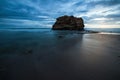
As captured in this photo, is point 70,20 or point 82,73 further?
point 70,20

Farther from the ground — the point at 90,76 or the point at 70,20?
the point at 70,20

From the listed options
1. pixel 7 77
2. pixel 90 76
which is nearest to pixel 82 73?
pixel 90 76

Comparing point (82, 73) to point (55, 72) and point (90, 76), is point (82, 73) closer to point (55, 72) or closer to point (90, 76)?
point (90, 76)

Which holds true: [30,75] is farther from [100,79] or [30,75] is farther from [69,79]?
[100,79]

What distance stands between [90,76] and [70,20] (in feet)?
217

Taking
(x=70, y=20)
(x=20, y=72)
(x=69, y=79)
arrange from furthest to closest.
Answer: (x=70, y=20)
(x=20, y=72)
(x=69, y=79)

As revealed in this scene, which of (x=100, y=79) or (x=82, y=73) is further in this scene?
(x=82, y=73)

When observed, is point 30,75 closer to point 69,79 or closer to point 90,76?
point 69,79

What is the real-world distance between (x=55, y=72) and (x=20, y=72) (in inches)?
60.4

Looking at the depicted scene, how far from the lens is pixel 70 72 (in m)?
3.89

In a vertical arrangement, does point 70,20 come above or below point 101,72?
above

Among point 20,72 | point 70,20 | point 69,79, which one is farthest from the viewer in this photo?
point 70,20

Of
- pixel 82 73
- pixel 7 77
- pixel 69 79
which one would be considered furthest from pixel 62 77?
pixel 7 77

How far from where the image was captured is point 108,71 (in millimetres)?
4023
